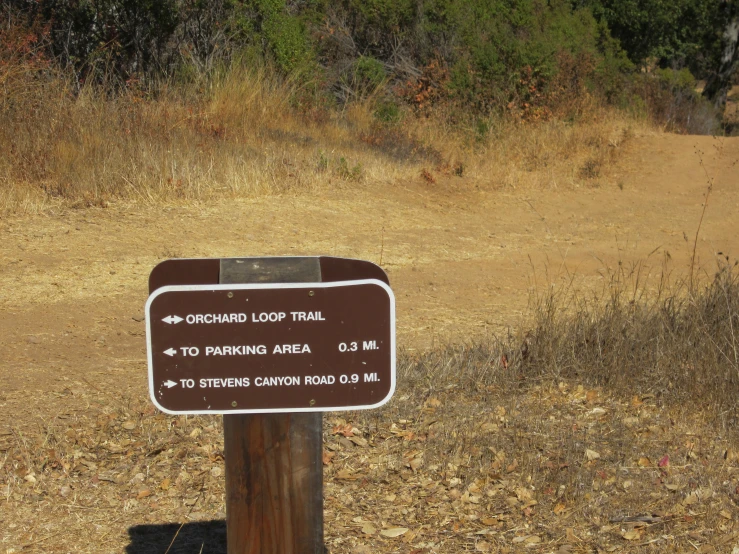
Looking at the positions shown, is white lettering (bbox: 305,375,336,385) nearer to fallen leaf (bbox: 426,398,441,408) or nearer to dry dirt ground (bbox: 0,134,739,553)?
dry dirt ground (bbox: 0,134,739,553)

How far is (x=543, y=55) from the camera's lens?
1462 cm

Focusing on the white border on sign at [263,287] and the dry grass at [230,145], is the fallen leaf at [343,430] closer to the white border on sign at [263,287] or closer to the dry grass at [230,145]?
the white border on sign at [263,287]

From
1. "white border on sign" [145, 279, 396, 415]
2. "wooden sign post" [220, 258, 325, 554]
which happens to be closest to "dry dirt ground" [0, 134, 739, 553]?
"wooden sign post" [220, 258, 325, 554]

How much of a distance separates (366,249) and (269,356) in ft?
20.8

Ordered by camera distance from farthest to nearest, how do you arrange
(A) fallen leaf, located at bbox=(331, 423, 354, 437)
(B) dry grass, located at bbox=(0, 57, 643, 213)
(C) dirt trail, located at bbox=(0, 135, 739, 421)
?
(B) dry grass, located at bbox=(0, 57, 643, 213) → (C) dirt trail, located at bbox=(0, 135, 739, 421) → (A) fallen leaf, located at bbox=(331, 423, 354, 437)

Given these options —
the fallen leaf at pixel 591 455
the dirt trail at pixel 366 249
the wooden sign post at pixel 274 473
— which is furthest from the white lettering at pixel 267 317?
the dirt trail at pixel 366 249

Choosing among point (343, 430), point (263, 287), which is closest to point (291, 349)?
point (263, 287)

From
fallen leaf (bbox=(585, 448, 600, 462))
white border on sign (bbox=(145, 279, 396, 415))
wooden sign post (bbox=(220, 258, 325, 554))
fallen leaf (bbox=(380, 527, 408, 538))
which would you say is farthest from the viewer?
fallen leaf (bbox=(585, 448, 600, 462))

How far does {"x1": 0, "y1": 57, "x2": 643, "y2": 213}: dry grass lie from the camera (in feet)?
30.2

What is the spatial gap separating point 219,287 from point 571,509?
2261 millimetres

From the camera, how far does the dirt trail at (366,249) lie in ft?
19.7

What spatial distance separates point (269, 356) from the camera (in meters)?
2.28

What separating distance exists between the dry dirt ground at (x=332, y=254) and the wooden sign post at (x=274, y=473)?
50.4 inches

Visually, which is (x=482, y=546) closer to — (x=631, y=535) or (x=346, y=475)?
(x=631, y=535)
